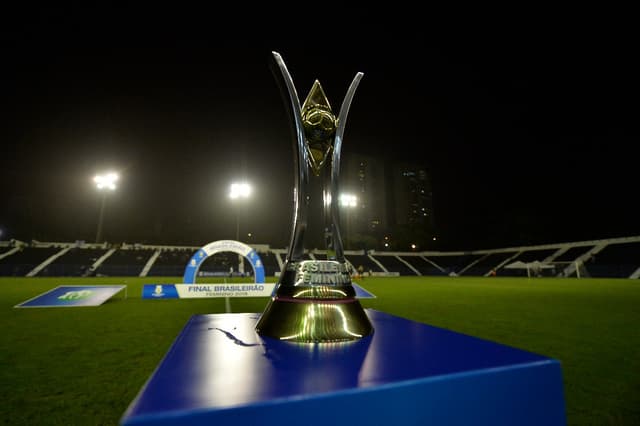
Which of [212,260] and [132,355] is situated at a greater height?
[212,260]

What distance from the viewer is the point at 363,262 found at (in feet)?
138

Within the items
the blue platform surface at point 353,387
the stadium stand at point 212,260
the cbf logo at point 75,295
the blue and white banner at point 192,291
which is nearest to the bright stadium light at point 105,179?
the stadium stand at point 212,260

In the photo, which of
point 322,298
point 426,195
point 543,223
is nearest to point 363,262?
point 543,223

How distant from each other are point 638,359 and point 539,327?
1.88 metres

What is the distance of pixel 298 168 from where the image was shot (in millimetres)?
2678

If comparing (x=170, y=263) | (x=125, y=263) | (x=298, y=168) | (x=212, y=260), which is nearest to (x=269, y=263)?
(x=212, y=260)

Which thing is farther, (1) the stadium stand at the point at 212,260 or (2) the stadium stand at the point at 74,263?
(1) the stadium stand at the point at 212,260

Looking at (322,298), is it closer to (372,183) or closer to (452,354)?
(452,354)

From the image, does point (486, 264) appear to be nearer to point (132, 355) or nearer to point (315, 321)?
point (132, 355)

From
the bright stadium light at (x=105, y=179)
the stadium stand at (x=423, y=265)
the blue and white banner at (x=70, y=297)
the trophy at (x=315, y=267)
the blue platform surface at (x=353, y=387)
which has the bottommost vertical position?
the stadium stand at (x=423, y=265)

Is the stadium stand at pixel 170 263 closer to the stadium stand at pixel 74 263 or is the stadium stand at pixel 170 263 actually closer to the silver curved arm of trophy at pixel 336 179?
the stadium stand at pixel 74 263

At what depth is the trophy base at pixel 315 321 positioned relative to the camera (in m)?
2.04

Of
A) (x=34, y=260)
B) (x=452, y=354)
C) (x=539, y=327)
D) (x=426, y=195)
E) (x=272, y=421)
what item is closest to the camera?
(x=272, y=421)

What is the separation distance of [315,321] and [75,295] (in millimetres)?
9116
